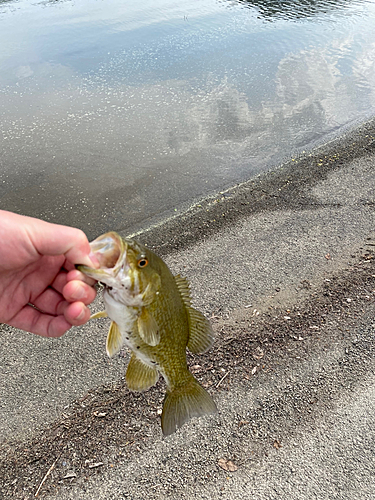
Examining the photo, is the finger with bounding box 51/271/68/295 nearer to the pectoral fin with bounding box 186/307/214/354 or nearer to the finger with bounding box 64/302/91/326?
the finger with bounding box 64/302/91/326

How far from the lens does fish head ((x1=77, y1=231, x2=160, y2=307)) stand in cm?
219

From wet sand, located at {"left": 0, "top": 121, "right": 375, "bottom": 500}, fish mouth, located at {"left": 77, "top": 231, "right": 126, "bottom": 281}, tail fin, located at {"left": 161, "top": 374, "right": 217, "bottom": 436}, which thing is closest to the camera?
fish mouth, located at {"left": 77, "top": 231, "right": 126, "bottom": 281}

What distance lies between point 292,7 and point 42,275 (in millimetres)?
23743

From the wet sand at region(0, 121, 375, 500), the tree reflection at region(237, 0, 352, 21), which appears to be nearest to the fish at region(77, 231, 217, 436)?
the wet sand at region(0, 121, 375, 500)

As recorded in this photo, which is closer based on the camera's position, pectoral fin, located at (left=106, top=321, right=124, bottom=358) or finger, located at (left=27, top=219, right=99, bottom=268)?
finger, located at (left=27, top=219, right=99, bottom=268)

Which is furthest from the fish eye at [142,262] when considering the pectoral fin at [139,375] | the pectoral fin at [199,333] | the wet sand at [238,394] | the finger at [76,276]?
the wet sand at [238,394]

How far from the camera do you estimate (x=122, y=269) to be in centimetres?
221

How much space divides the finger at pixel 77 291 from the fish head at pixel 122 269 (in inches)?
6.1

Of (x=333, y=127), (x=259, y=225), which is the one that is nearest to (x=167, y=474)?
(x=259, y=225)

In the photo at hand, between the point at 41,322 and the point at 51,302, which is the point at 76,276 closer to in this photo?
the point at 51,302

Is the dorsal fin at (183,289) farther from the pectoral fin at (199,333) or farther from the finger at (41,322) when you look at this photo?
the finger at (41,322)

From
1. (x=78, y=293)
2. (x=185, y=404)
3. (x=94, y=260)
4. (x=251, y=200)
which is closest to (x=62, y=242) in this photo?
(x=94, y=260)

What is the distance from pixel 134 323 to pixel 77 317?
14.8 inches

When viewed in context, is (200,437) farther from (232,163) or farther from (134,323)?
(232,163)
